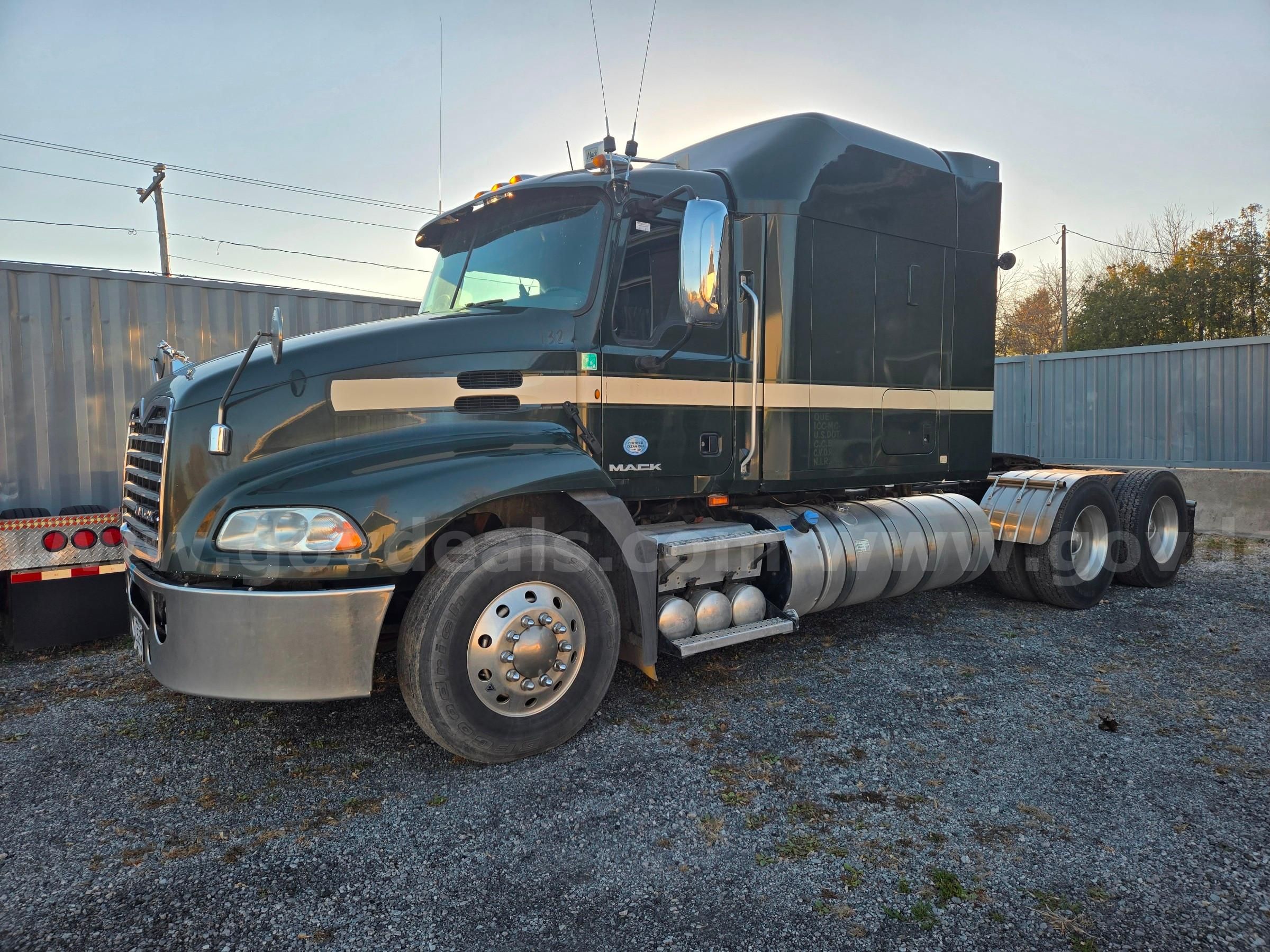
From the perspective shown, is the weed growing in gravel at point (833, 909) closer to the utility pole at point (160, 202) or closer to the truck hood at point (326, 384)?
the truck hood at point (326, 384)

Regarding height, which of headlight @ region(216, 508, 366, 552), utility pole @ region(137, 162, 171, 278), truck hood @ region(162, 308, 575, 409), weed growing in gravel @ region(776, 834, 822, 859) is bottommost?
weed growing in gravel @ region(776, 834, 822, 859)

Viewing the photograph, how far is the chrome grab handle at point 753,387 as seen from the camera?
15.4 ft

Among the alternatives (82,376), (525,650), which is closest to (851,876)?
(525,650)

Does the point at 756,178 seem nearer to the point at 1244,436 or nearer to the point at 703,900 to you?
the point at 703,900

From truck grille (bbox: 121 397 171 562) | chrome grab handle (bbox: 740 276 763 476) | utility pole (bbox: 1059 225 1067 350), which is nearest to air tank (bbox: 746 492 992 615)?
chrome grab handle (bbox: 740 276 763 476)

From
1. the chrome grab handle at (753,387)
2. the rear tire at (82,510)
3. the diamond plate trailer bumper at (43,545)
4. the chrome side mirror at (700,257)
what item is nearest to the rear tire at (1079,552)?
the chrome grab handle at (753,387)

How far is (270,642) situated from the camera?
3.08 meters

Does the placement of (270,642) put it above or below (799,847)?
above

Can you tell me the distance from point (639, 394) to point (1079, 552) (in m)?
4.50

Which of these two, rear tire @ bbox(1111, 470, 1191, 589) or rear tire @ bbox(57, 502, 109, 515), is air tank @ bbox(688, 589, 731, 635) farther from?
rear tire @ bbox(1111, 470, 1191, 589)

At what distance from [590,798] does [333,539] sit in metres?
1.49

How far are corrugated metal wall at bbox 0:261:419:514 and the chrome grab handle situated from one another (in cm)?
489

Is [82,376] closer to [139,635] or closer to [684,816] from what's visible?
[139,635]

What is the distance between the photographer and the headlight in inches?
122
